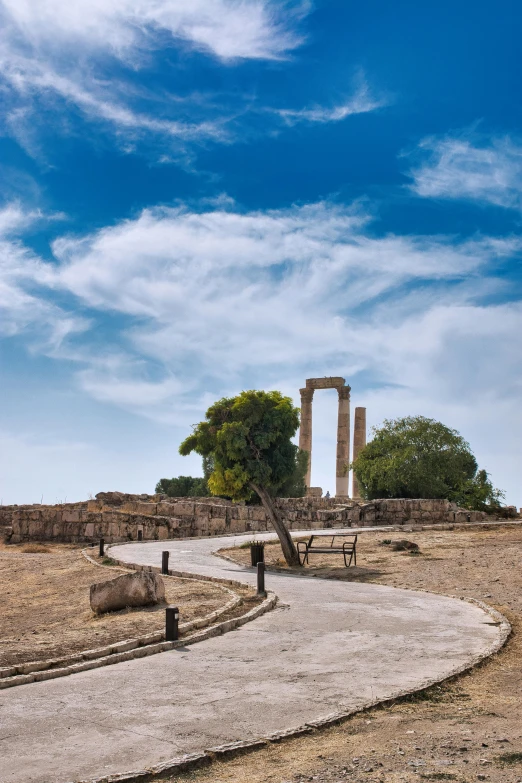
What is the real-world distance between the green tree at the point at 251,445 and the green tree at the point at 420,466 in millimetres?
22620

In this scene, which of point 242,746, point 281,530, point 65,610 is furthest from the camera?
point 281,530

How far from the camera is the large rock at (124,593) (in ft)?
43.6

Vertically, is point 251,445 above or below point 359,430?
below

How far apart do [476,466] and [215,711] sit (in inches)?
1854

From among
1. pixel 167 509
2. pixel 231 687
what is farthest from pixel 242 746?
pixel 167 509

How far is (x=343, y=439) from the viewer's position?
5616 cm

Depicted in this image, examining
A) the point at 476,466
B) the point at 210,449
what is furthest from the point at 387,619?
the point at 476,466

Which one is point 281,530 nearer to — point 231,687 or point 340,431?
point 231,687

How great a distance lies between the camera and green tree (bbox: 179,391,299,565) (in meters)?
20.6

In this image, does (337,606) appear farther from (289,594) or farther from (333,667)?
(333,667)

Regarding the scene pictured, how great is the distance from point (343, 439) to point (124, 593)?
43.7 metres

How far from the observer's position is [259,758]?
19.1 feet

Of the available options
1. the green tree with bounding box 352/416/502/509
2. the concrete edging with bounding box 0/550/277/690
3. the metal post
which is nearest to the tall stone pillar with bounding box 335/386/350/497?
the green tree with bounding box 352/416/502/509

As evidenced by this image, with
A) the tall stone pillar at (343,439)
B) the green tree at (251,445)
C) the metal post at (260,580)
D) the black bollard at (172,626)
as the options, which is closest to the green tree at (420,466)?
the tall stone pillar at (343,439)
